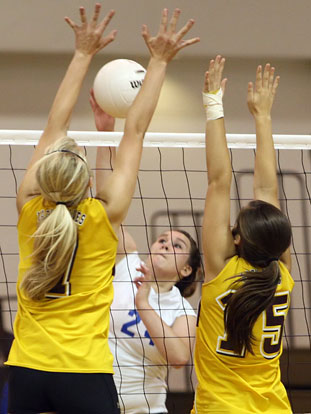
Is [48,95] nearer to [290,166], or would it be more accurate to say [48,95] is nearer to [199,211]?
[199,211]

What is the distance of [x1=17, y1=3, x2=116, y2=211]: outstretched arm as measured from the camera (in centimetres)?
228

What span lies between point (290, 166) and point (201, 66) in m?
1.52

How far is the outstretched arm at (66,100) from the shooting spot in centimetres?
228

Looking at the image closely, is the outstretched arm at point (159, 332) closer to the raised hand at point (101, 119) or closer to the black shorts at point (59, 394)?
the raised hand at point (101, 119)

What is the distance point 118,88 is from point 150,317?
3.89ft

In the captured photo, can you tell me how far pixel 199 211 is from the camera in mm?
6727

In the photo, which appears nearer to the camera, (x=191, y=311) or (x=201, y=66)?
(x=191, y=311)

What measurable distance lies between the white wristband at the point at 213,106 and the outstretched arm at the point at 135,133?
0.84 ft

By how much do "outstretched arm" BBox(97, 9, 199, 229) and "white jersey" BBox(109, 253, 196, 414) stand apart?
4.13ft

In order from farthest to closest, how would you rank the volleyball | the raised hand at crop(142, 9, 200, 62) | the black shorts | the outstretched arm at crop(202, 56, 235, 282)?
the volleyball, the raised hand at crop(142, 9, 200, 62), the outstretched arm at crop(202, 56, 235, 282), the black shorts

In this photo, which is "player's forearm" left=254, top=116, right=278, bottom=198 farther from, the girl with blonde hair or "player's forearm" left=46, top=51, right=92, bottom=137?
"player's forearm" left=46, top=51, right=92, bottom=137

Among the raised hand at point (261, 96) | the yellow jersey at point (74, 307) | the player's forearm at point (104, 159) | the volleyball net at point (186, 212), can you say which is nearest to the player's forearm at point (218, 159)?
the raised hand at point (261, 96)

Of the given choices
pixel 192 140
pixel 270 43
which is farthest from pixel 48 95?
pixel 192 140

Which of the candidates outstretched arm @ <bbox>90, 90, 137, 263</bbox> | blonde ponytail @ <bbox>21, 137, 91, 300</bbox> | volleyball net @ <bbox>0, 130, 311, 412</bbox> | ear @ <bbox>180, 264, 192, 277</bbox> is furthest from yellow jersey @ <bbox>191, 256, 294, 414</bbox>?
volleyball net @ <bbox>0, 130, 311, 412</bbox>
